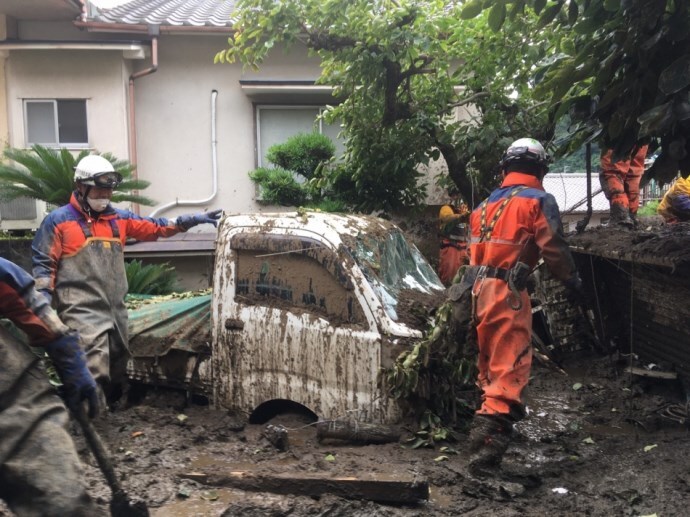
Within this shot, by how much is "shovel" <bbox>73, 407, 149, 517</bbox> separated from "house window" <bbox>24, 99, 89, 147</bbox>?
8586 millimetres

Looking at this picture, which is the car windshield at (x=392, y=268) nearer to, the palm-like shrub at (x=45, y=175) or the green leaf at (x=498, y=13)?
the green leaf at (x=498, y=13)

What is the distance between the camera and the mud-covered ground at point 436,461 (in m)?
3.77

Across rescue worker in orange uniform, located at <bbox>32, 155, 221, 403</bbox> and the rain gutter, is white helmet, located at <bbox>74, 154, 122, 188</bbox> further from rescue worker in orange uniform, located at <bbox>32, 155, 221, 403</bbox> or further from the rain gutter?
the rain gutter

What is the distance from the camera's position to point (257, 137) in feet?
36.7

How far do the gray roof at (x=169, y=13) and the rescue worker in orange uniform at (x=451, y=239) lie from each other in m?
4.44

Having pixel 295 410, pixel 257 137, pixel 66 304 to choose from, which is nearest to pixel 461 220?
pixel 257 137

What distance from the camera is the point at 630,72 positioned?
3.84 meters

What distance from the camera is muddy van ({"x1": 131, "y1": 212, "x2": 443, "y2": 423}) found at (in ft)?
14.8

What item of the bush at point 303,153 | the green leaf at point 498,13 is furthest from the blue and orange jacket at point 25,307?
the bush at point 303,153

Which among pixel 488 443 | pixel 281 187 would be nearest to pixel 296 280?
pixel 488 443

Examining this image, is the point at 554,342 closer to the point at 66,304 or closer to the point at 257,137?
the point at 66,304

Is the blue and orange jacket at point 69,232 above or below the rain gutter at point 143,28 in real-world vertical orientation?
below

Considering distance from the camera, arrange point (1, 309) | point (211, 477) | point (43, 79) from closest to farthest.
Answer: point (1, 309) → point (211, 477) → point (43, 79)

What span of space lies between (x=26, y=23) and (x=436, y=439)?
9659 mm
